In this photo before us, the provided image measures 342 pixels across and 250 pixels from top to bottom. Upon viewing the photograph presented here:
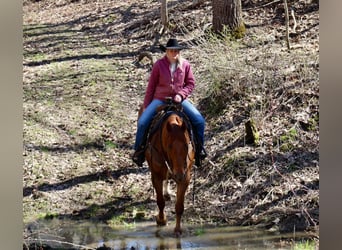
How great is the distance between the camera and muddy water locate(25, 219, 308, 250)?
164 inches

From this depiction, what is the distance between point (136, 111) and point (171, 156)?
0.67 meters

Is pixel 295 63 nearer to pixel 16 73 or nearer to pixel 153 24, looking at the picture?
pixel 153 24

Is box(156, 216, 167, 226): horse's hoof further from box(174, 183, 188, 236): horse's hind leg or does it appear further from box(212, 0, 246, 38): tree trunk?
box(212, 0, 246, 38): tree trunk

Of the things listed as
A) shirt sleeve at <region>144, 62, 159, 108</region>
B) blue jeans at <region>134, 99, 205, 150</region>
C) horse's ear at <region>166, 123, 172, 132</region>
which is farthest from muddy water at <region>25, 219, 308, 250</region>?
shirt sleeve at <region>144, 62, 159, 108</region>

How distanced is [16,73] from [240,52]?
78.1 inches

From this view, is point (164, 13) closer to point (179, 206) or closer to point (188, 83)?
point (188, 83)

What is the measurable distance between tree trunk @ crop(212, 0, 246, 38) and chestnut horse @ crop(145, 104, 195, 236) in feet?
2.72

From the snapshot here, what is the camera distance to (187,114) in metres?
4.18

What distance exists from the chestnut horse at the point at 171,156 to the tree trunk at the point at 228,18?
83 centimetres

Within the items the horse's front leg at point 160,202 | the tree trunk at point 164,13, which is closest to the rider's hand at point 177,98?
the horse's front leg at point 160,202

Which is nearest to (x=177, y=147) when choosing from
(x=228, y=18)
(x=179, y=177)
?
(x=179, y=177)

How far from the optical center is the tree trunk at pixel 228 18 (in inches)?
183

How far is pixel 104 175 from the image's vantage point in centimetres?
440

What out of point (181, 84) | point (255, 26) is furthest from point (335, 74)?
point (255, 26)
